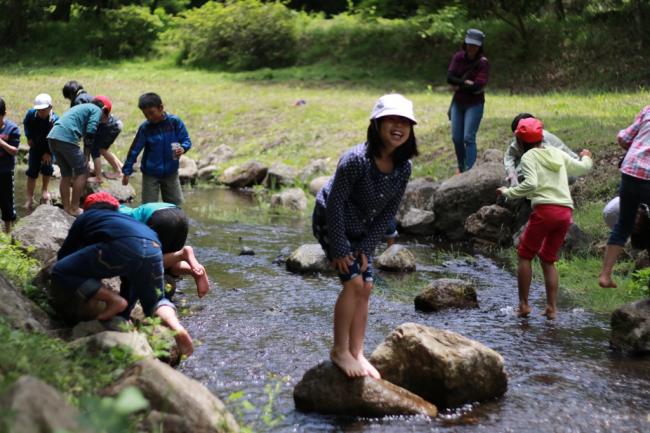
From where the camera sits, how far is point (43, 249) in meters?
7.96

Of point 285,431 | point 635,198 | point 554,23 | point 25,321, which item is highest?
point 554,23

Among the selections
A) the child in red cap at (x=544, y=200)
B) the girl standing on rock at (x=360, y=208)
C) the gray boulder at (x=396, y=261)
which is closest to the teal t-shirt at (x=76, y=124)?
the gray boulder at (x=396, y=261)

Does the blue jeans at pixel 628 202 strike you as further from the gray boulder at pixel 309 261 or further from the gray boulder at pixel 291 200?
the gray boulder at pixel 291 200

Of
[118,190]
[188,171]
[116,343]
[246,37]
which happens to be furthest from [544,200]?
A: [246,37]

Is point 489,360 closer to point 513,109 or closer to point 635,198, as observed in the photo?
point 635,198

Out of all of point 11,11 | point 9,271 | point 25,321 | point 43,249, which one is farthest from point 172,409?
point 11,11

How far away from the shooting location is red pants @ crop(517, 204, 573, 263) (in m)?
7.36

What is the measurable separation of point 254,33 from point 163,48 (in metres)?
5.16

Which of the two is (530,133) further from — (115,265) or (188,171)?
(188,171)

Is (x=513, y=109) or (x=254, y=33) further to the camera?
(x=254, y=33)

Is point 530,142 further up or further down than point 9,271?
further up

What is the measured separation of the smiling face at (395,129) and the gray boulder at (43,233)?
Answer: 12.4 feet

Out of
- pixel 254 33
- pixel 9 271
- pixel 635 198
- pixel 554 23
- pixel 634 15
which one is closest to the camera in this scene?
pixel 9 271

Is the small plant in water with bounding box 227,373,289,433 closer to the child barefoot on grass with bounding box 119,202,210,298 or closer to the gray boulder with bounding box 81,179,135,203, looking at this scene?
the child barefoot on grass with bounding box 119,202,210,298
